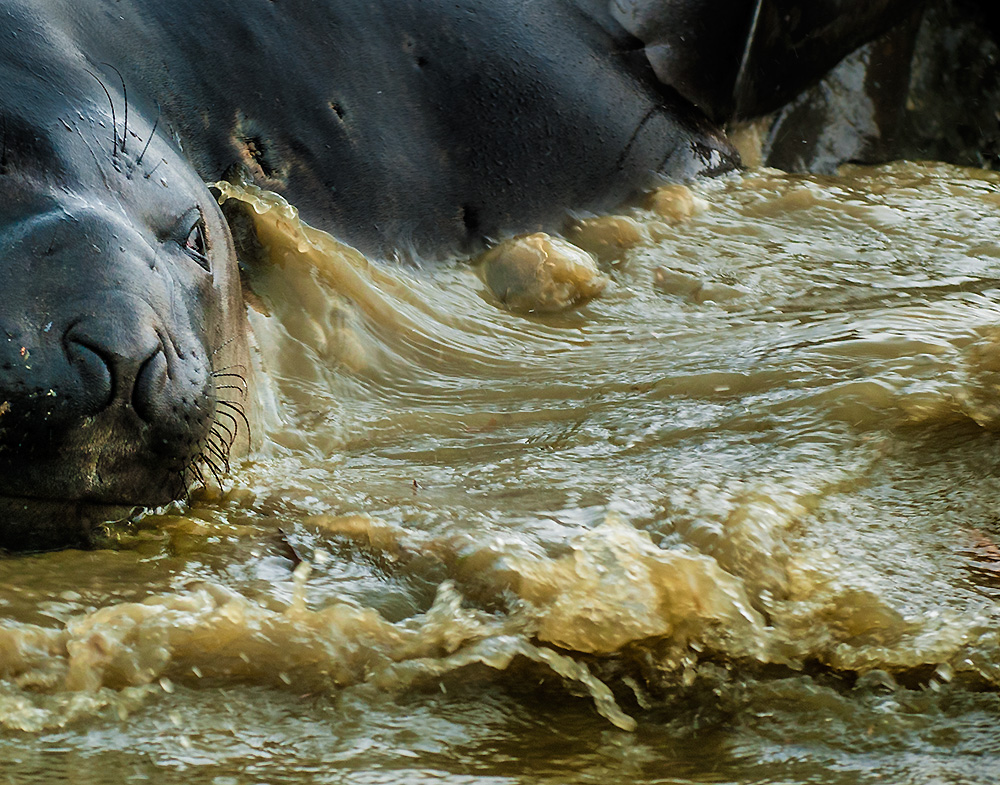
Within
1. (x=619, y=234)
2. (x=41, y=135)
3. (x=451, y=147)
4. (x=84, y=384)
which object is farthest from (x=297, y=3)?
(x=84, y=384)

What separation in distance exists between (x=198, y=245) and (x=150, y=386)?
0.67m

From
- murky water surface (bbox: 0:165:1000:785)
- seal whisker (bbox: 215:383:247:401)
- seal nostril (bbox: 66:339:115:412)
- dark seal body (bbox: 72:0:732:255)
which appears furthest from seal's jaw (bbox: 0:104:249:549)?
dark seal body (bbox: 72:0:732:255)

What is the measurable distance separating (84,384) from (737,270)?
225 cm

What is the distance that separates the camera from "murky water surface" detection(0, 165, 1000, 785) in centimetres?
185

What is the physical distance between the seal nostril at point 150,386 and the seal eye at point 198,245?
52 centimetres

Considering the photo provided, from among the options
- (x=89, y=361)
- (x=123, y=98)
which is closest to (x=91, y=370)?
(x=89, y=361)

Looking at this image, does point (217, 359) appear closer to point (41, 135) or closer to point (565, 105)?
point (41, 135)

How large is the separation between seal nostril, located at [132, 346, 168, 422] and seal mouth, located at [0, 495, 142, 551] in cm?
20

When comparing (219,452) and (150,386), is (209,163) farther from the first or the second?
(150,386)

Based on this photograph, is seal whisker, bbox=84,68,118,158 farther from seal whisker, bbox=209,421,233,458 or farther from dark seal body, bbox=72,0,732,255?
seal whisker, bbox=209,421,233,458

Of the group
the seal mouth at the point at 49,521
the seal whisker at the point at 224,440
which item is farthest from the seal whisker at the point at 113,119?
the seal mouth at the point at 49,521

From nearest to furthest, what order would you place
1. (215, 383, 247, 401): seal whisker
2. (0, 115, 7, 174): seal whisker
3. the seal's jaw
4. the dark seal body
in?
the seal's jaw, (0, 115, 7, 174): seal whisker, (215, 383, 247, 401): seal whisker, the dark seal body

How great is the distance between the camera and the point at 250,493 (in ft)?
9.18

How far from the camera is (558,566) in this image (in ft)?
7.48
